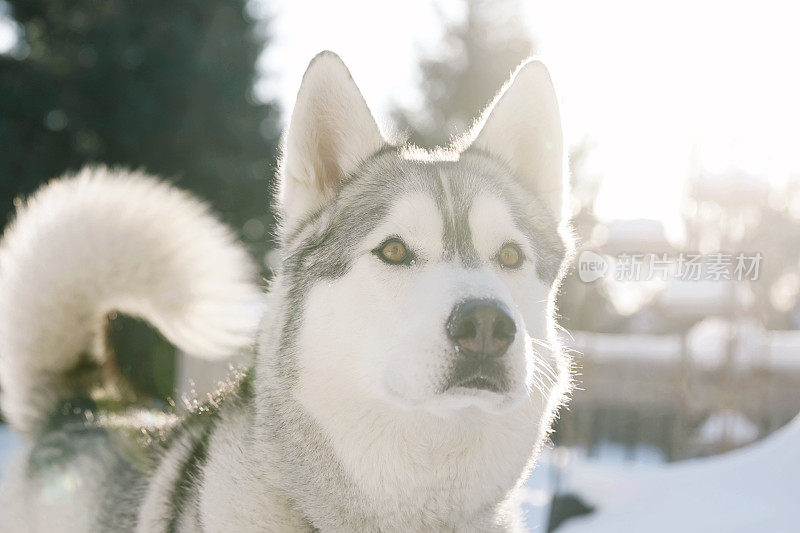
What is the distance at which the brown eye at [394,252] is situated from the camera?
1989mm

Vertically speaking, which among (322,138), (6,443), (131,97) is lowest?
(6,443)

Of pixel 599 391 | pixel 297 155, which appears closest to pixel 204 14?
pixel 599 391

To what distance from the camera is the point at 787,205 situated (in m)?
25.1

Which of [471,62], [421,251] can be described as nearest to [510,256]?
[421,251]

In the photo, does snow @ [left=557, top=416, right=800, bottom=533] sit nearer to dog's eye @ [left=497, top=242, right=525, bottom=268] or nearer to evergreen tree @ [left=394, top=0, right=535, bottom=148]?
dog's eye @ [left=497, top=242, right=525, bottom=268]

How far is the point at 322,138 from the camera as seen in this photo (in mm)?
2350

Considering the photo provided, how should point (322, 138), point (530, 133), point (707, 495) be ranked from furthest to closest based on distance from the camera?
point (707, 495) < point (530, 133) < point (322, 138)

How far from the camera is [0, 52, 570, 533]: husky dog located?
1.85 meters

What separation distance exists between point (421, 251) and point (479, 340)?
0.42 m

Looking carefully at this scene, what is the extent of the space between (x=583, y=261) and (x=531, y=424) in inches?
156

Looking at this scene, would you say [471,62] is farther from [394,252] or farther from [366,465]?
[366,465]

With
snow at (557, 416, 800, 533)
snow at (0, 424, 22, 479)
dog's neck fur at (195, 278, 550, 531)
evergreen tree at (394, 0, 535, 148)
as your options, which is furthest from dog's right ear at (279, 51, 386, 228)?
evergreen tree at (394, 0, 535, 148)

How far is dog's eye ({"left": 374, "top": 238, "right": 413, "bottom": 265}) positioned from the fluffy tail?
0.80 metres

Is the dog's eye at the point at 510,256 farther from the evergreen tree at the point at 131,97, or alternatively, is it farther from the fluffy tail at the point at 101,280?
the evergreen tree at the point at 131,97
